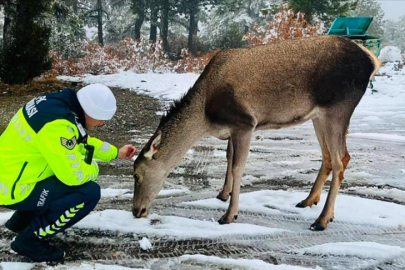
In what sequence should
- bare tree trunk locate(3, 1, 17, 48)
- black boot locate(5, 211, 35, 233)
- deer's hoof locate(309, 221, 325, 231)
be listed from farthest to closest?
bare tree trunk locate(3, 1, 17, 48)
deer's hoof locate(309, 221, 325, 231)
black boot locate(5, 211, 35, 233)

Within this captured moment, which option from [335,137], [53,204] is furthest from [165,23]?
[53,204]

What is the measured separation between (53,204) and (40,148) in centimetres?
53

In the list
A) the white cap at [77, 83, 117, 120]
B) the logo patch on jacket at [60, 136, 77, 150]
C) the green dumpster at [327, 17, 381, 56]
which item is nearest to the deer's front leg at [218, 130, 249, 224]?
the white cap at [77, 83, 117, 120]

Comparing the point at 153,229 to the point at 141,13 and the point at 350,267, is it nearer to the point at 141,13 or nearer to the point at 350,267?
the point at 350,267

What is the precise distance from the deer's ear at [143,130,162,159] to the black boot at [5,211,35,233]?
1.30 m

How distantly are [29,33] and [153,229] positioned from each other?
12901 millimetres

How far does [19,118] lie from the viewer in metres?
3.50

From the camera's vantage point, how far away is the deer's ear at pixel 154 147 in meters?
4.74

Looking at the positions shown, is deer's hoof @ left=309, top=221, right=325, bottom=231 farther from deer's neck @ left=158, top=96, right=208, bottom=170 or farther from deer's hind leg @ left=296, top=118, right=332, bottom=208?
deer's neck @ left=158, top=96, right=208, bottom=170

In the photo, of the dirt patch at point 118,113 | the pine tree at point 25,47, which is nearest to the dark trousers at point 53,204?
the dirt patch at point 118,113

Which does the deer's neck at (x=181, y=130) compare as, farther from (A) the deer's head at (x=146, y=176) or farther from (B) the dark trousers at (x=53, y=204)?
(B) the dark trousers at (x=53, y=204)

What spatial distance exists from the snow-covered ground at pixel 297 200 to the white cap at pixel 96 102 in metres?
1.24

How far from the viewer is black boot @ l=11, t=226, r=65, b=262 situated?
3.68m

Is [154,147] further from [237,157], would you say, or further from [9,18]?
[9,18]
